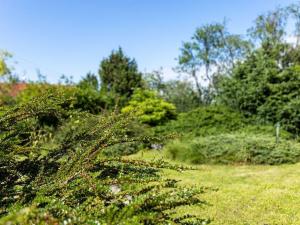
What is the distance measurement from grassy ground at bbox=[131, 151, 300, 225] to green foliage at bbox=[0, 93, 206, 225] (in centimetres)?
134

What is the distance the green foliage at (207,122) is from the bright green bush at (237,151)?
10.1 ft

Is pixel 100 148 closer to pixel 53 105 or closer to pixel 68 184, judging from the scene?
pixel 68 184

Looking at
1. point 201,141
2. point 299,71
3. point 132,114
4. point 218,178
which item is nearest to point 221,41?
point 299,71

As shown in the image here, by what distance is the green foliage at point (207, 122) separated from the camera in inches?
658

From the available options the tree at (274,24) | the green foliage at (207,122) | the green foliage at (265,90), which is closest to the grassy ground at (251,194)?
the green foliage at (207,122)

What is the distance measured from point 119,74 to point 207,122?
9.74m

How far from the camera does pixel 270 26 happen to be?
101 feet

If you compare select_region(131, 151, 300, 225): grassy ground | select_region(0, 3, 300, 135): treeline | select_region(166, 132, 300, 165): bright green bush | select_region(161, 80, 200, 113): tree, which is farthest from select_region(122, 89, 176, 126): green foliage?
select_region(131, 151, 300, 225): grassy ground

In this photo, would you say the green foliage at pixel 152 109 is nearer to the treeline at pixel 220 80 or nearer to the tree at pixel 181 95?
the treeline at pixel 220 80

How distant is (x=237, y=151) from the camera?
12664 millimetres

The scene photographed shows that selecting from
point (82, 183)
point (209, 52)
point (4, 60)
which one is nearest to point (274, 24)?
point (209, 52)

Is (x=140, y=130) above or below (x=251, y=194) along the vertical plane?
above

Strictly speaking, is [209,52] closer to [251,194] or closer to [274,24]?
[274,24]

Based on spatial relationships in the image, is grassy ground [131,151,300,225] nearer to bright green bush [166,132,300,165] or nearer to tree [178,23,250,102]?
bright green bush [166,132,300,165]
